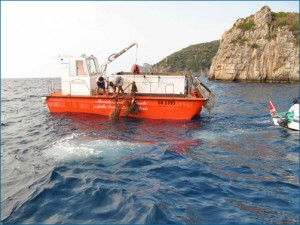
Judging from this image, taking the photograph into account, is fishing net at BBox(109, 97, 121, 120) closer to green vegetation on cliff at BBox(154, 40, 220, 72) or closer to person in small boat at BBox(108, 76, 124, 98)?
person in small boat at BBox(108, 76, 124, 98)

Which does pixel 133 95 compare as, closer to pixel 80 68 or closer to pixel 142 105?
pixel 142 105

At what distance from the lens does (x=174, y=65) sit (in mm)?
138500

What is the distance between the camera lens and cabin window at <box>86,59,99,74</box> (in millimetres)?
17350

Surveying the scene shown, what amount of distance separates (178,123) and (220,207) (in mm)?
9227

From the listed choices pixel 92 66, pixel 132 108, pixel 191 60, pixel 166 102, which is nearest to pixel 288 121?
pixel 166 102

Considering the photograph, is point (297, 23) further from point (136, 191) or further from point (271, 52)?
point (136, 191)

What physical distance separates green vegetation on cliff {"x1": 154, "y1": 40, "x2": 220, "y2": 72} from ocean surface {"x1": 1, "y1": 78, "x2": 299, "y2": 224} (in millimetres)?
116732

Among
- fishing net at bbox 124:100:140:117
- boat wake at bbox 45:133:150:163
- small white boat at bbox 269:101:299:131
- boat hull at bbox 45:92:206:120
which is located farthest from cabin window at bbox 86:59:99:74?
small white boat at bbox 269:101:299:131

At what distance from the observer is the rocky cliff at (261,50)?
177 ft

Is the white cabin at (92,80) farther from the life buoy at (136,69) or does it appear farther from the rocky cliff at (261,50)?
the rocky cliff at (261,50)

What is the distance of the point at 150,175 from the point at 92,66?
11483 millimetres

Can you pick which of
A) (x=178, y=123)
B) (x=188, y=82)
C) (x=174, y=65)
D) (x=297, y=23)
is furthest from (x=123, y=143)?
(x=174, y=65)

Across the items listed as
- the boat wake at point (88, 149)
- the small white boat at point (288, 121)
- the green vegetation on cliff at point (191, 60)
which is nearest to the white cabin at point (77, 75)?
the boat wake at point (88, 149)

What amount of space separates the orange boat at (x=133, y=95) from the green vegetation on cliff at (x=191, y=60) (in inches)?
4414
